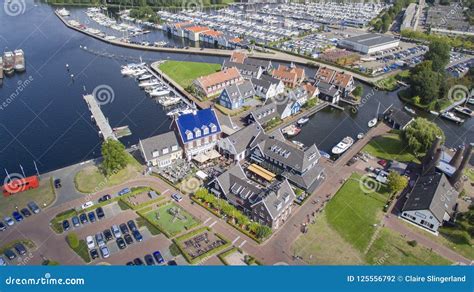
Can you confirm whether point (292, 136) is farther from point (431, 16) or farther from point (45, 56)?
point (431, 16)

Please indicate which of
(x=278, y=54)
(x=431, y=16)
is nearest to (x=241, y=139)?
(x=278, y=54)

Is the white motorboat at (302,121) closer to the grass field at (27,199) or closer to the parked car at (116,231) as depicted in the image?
the parked car at (116,231)

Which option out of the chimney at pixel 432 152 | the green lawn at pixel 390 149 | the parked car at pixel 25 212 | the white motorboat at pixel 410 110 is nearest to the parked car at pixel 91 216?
the parked car at pixel 25 212

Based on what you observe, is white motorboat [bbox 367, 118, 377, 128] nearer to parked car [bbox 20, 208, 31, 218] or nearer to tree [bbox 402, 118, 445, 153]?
tree [bbox 402, 118, 445, 153]

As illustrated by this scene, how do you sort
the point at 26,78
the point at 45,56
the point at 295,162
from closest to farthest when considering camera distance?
the point at 295,162
the point at 26,78
the point at 45,56

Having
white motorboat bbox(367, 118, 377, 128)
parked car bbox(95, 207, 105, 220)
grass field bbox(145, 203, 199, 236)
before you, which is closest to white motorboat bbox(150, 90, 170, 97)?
grass field bbox(145, 203, 199, 236)

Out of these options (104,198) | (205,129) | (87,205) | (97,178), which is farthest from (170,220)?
(205,129)
